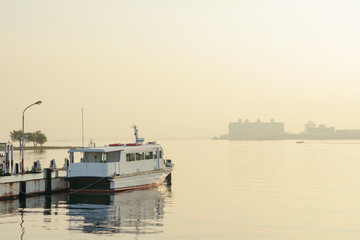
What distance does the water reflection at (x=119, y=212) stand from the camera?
3519 cm

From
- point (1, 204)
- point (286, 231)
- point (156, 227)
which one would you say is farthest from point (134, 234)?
point (1, 204)

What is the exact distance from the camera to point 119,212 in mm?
41938

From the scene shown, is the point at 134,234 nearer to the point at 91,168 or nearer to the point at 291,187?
the point at 91,168

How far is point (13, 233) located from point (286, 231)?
57.3 feet

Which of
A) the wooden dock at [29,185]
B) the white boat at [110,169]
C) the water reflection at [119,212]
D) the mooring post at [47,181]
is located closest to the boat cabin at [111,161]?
the white boat at [110,169]

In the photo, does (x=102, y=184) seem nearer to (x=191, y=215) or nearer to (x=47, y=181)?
(x=47, y=181)

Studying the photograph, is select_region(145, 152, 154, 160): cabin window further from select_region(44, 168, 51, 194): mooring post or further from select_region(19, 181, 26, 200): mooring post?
select_region(19, 181, 26, 200): mooring post

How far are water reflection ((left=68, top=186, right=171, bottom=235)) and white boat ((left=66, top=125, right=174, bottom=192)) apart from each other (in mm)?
1106

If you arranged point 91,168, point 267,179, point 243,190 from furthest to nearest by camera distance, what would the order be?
point 267,179 → point 243,190 → point 91,168

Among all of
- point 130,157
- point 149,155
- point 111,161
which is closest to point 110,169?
point 111,161

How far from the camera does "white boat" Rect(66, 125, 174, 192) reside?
52.1 m

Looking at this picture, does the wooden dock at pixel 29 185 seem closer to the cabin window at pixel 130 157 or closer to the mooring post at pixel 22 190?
the mooring post at pixel 22 190

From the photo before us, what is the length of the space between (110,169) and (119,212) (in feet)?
35.1

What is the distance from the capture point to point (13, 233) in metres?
33.3
